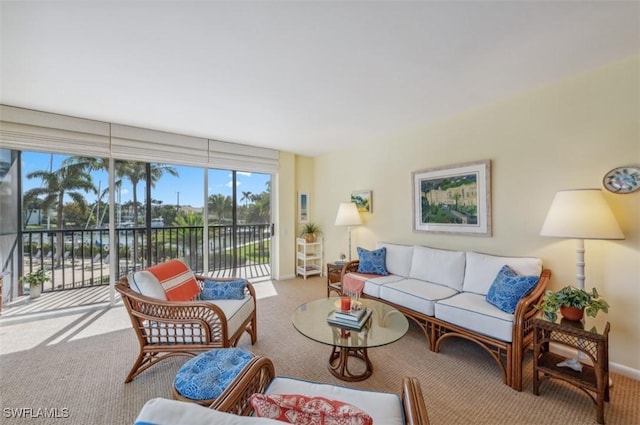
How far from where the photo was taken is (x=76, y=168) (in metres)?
3.59

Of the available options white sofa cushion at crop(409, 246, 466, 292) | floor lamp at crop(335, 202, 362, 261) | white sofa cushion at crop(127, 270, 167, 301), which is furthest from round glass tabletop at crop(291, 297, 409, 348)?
floor lamp at crop(335, 202, 362, 261)

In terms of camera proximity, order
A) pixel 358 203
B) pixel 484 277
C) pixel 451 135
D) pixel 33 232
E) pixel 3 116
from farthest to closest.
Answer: pixel 358 203 → pixel 33 232 → pixel 451 135 → pixel 3 116 → pixel 484 277

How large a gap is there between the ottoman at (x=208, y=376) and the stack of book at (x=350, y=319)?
A: 719 mm

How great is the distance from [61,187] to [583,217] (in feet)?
18.8

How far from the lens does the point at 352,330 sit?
1987 mm

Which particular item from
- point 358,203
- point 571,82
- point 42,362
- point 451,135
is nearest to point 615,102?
point 571,82

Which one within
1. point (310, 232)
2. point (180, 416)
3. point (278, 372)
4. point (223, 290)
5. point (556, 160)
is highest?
point (556, 160)

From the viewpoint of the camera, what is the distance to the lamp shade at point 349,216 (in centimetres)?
406

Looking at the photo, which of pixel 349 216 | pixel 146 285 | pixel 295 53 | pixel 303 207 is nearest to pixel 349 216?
pixel 349 216

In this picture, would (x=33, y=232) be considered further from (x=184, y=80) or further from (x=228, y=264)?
(x=184, y=80)

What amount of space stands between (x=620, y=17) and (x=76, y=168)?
5.59 metres

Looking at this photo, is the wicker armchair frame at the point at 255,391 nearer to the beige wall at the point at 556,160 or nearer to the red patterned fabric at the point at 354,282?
the red patterned fabric at the point at 354,282

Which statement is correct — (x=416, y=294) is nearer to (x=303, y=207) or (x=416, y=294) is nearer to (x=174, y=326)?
(x=174, y=326)

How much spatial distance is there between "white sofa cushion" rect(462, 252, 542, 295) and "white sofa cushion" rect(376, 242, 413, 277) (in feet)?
2.29
